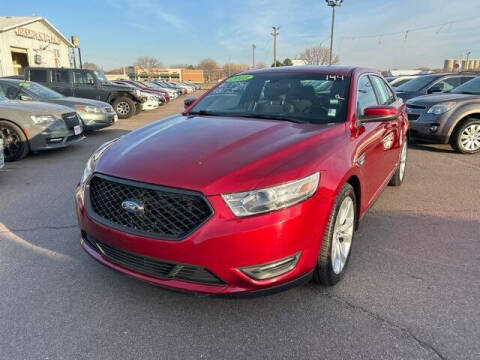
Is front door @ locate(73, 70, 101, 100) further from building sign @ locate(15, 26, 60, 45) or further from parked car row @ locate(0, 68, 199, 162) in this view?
building sign @ locate(15, 26, 60, 45)

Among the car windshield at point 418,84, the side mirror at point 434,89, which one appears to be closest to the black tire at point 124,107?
the car windshield at point 418,84

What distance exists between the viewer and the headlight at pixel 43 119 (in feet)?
21.5

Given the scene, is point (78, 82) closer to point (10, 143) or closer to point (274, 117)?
point (10, 143)

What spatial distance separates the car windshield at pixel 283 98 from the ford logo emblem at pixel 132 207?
1554mm

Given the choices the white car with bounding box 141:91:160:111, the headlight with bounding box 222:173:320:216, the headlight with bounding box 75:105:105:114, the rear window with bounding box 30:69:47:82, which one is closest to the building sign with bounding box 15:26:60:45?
the white car with bounding box 141:91:160:111

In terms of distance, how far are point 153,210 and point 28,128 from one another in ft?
18.6

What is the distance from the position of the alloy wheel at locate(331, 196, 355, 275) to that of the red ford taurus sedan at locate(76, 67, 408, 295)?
0.01 meters

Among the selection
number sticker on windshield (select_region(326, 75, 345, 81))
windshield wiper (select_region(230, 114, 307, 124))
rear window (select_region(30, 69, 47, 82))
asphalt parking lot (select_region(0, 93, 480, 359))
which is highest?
rear window (select_region(30, 69, 47, 82))

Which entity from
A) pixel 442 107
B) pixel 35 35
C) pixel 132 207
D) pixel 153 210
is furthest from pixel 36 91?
pixel 35 35

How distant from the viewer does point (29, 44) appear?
30594 millimetres

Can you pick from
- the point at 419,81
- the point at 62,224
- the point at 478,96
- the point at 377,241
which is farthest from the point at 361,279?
the point at 419,81

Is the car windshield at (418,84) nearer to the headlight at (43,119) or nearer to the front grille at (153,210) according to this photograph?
the headlight at (43,119)

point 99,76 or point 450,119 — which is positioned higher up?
point 99,76

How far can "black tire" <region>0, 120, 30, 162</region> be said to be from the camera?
6.45 meters
